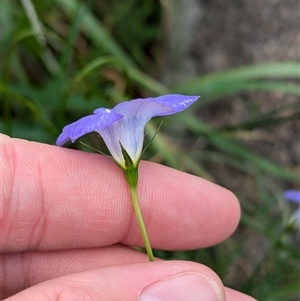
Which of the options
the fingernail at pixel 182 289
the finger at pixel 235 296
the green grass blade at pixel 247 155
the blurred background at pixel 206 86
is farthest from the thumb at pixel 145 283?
the green grass blade at pixel 247 155

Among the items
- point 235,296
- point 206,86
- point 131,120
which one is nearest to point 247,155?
point 206,86

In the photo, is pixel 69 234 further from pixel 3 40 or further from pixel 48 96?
pixel 3 40

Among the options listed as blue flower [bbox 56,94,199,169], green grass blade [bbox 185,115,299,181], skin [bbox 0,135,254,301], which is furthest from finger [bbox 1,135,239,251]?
green grass blade [bbox 185,115,299,181]

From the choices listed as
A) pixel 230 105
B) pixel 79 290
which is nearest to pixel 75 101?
pixel 230 105

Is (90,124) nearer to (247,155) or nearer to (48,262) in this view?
(48,262)

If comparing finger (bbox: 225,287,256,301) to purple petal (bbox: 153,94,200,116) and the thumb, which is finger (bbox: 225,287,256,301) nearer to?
the thumb

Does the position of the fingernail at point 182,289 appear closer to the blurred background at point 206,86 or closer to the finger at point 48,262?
the finger at point 48,262
